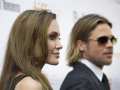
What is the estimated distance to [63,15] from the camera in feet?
8.02

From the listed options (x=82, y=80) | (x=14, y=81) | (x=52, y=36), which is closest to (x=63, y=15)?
(x=82, y=80)

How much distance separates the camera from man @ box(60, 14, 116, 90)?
1.70m

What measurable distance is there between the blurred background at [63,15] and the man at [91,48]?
39cm

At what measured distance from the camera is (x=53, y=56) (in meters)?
1.30

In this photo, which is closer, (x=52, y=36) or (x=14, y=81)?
(x=14, y=81)

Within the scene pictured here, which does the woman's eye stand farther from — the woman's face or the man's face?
the man's face

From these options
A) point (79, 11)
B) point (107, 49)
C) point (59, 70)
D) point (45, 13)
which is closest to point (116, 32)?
point (79, 11)

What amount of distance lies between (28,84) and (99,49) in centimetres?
70

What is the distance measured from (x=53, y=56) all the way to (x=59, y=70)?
1094 mm

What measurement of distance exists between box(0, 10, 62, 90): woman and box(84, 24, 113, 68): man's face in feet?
1.53

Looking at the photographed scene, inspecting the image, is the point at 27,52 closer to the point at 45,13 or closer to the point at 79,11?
the point at 45,13

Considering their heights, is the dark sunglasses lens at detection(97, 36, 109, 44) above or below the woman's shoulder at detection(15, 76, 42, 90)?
above

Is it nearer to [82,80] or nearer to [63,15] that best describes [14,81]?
[82,80]

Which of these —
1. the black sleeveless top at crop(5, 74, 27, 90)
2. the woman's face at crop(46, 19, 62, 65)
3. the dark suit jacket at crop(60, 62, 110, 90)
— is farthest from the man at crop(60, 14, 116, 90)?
the black sleeveless top at crop(5, 74, 27, 90)
